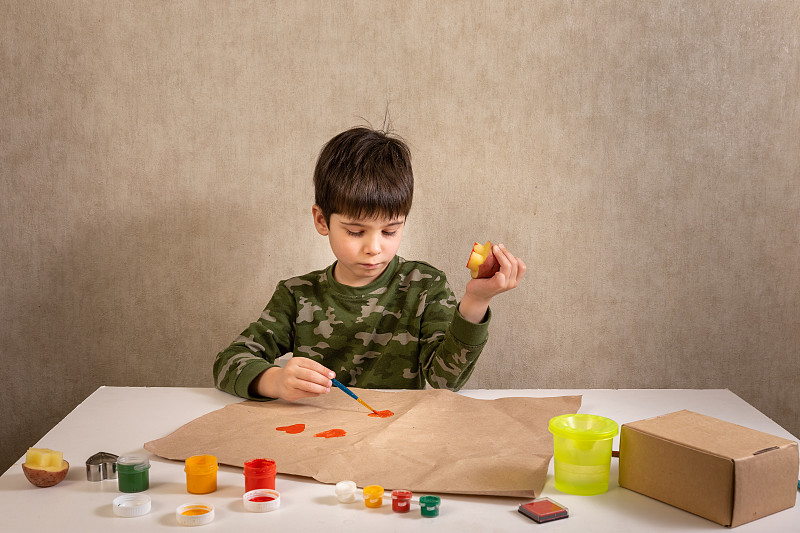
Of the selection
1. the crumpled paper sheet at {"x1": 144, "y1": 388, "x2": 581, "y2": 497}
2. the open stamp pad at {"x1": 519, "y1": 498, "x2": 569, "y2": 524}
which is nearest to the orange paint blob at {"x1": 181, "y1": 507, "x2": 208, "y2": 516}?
the crumpled paper sheet at {"x1": 144, "y1": 388, "x2": 581, "y2": 497}

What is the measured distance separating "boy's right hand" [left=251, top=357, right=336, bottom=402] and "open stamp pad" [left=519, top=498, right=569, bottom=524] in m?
0.40

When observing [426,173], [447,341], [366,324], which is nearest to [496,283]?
[447,341]

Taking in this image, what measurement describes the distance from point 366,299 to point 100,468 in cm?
70

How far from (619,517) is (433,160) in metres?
1.18

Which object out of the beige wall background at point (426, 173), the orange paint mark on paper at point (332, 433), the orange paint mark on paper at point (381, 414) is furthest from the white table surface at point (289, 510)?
the beige wall background at point (426, 173)

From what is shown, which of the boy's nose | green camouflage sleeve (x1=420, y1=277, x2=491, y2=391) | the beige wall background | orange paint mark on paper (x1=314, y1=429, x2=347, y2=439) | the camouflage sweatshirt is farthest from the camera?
the beige wall background

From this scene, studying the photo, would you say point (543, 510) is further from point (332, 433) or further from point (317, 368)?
point (317, 368)

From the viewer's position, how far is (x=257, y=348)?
136 centimetres

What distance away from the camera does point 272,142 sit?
179 centimetres

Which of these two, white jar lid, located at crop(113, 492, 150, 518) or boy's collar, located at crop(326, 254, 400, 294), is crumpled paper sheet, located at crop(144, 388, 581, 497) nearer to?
white jar lid, located at crop(113, 492, 150, 518)

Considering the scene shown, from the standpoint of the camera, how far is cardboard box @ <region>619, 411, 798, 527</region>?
2.32ft

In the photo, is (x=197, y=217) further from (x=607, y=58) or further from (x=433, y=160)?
(x=607, y=58)

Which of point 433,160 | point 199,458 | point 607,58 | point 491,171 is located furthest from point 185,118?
point 199,458

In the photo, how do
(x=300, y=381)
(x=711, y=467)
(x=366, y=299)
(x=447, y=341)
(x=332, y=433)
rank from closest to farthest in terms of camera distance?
(x=711, y=467) → (x=332, y=433) → (x=300, y=381) → (x=447, y=341) → (x=366, y=299)
